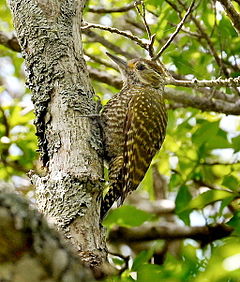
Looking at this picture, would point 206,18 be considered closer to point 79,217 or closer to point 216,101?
point 216,101

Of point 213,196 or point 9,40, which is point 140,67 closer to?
point 9,40

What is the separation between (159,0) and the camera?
3959mm

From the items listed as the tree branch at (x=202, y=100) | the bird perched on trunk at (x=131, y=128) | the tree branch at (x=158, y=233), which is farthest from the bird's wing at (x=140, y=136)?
the tree branch at (x=158, y=233)

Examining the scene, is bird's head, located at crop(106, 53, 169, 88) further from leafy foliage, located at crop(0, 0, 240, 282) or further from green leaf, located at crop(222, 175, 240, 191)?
green leaf, located at crop(222, 175, 240, 191)

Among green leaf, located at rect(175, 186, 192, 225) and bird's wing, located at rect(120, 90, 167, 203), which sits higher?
bird's wing, located at rect(120, 90, 167, 203)

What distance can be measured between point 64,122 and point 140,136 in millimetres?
1474

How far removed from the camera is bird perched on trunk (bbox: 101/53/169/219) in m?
4.05

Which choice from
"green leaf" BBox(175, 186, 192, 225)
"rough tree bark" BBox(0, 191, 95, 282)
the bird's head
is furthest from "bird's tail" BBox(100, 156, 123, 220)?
"rough tree bark" BBox(0, 191, 95, 282)

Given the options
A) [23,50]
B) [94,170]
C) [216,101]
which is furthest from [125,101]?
[94,170]

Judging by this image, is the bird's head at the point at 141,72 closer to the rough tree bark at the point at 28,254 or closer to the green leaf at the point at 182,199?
the green leaf at the point at 182,199

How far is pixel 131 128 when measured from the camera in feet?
14.2

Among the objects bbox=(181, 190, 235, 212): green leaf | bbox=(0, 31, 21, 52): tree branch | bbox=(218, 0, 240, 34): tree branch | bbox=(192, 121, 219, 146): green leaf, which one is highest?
bbox=(0, 31, 21, 52): tree branch

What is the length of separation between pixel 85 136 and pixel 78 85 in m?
0.35

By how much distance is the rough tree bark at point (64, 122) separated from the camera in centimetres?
255
